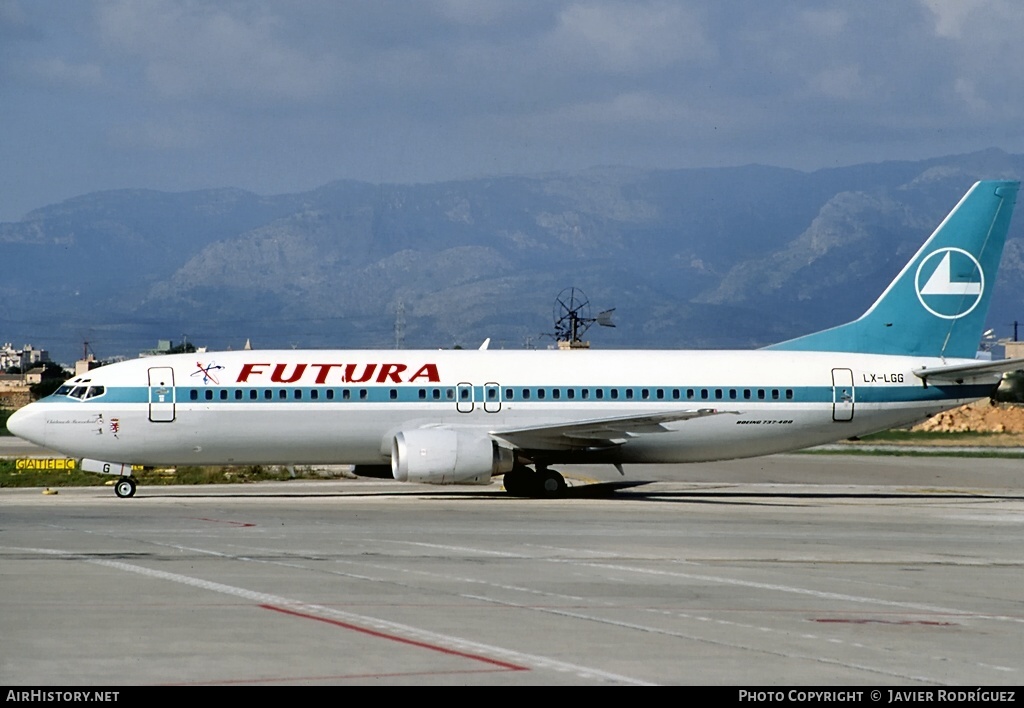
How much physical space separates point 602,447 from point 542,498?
6.44ft

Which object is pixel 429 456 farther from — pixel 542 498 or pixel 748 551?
pixel 748 551

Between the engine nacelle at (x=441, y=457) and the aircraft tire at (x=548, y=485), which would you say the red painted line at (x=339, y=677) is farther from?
the aircraft tire at (x=548, y=485)

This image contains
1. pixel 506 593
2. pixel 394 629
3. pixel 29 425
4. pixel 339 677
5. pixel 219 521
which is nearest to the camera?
pixel 339 677

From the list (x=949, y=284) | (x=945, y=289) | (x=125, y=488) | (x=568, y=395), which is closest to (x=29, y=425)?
(x=125, y=488)

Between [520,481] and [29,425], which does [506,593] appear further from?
[29,425]

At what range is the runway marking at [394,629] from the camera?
12.5 metres

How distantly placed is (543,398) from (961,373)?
423 inches

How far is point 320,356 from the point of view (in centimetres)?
3522

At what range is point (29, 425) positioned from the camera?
33.6 m

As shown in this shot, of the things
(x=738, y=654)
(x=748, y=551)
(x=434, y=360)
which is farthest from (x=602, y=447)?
(x=738, y=654)

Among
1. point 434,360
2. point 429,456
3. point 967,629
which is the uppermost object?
point 434,360

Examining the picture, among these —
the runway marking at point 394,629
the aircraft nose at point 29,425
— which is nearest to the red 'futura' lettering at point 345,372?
the aircraft nose at point 29,425

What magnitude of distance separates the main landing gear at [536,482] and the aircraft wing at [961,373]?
980cm

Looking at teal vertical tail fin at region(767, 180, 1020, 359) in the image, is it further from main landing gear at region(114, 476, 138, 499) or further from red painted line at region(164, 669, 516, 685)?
red painted line at region(164, 669, 516, 685)
